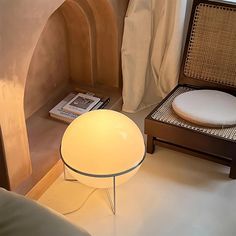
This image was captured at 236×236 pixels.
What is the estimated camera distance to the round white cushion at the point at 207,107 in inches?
89.6

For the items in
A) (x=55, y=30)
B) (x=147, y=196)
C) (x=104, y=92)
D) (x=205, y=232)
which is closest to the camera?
(x=205, y=232)

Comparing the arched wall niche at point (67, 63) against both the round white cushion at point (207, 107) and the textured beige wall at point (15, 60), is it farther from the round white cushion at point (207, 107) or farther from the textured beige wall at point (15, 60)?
the round white cushion at point (207, 107)

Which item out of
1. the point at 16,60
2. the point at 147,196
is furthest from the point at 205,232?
the point at 16,60

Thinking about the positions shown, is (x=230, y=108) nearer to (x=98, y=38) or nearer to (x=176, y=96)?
(x=176, y=96)

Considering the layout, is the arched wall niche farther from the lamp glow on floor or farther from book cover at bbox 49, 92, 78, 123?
the lamp glow on floor

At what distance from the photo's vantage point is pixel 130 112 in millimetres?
2801

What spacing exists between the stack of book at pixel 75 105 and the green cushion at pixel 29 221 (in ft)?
4.10

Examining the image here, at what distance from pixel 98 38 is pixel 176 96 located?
600 mm

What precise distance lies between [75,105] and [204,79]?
→ 73cm

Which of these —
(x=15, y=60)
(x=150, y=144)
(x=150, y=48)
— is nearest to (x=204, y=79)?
(x=150, y=48)

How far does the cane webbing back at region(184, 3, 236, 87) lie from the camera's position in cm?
245

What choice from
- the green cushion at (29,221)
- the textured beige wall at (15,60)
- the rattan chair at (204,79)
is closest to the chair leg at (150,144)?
the rattan chair at (204,79)

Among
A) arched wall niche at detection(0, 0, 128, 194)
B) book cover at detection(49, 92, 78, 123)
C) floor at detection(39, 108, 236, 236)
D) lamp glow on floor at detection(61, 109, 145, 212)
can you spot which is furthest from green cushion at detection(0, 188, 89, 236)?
book cover at detection(49, 92, 78, 123)

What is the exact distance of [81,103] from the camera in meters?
2.70
